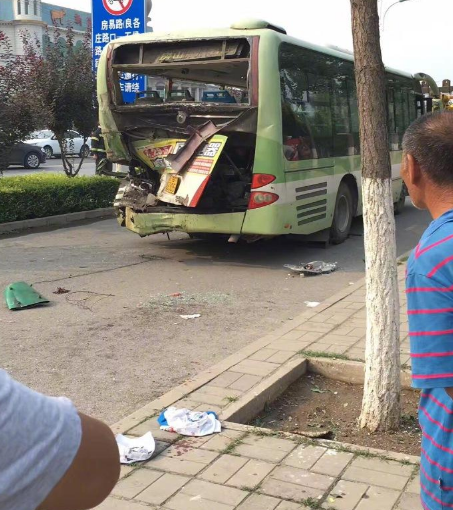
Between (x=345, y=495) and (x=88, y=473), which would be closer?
(x=88, y=473)

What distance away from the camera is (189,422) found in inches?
156

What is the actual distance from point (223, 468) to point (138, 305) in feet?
13.3

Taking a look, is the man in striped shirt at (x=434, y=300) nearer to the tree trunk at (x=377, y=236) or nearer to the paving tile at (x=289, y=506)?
the paving tile at (x=289, y=506)

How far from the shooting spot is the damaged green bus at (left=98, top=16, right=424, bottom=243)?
8.95m

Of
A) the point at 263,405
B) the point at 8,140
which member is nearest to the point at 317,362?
the point at 263,405

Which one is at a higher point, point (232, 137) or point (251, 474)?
point (232, 137)

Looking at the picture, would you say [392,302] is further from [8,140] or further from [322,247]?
[8,140]

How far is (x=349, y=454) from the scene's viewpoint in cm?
364

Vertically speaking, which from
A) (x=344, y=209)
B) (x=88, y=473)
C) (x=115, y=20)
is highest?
(x=115, y=20)

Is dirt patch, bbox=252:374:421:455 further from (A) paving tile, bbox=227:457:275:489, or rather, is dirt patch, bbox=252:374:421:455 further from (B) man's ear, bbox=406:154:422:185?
(B) man's ear, bbox=406:154:422:185

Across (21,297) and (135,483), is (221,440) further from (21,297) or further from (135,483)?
(21,297)

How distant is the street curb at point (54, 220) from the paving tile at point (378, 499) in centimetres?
1017

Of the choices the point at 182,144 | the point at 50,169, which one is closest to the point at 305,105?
the point at 182,144

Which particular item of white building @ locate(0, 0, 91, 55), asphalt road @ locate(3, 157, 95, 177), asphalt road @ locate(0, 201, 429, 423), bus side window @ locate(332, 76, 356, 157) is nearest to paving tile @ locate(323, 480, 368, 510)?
asphalt road @ locate(0, 201, 429, 423)
